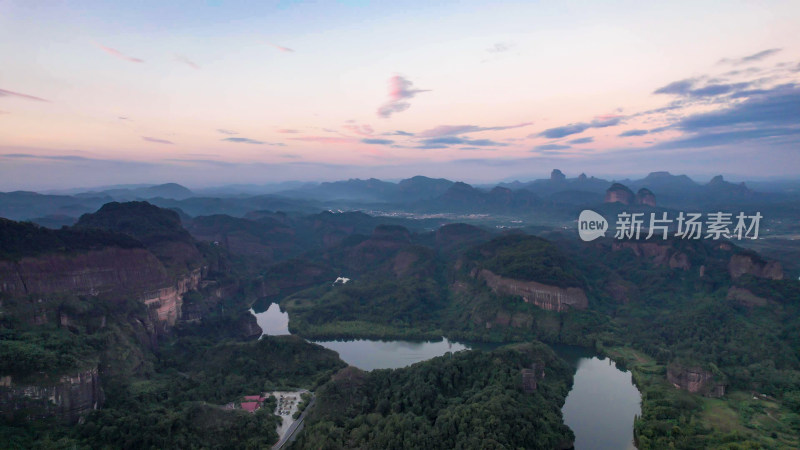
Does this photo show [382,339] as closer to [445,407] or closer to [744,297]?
[445,407]

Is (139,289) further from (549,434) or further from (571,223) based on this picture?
(571,223)

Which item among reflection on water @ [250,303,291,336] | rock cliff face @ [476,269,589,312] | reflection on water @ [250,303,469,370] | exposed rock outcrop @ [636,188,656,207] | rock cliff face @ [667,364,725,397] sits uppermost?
exposed rock outcrop @ [636,188,656,207]

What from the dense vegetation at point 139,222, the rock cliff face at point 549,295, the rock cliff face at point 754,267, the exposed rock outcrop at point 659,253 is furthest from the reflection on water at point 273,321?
the rock cliff face at point 754,267

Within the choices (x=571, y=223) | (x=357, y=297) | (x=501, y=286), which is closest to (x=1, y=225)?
(x=357, y=297)

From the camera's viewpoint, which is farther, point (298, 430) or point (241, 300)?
point (241, 300)


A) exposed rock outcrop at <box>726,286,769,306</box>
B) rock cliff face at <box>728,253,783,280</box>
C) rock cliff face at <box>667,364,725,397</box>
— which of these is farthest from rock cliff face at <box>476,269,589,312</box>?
rock cliff face at <box>728,253,783,280</box>

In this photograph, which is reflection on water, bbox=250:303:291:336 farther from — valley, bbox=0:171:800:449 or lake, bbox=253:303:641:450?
valley, bbox=0:171:800:449

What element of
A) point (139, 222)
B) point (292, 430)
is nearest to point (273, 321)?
point (139, 222)
